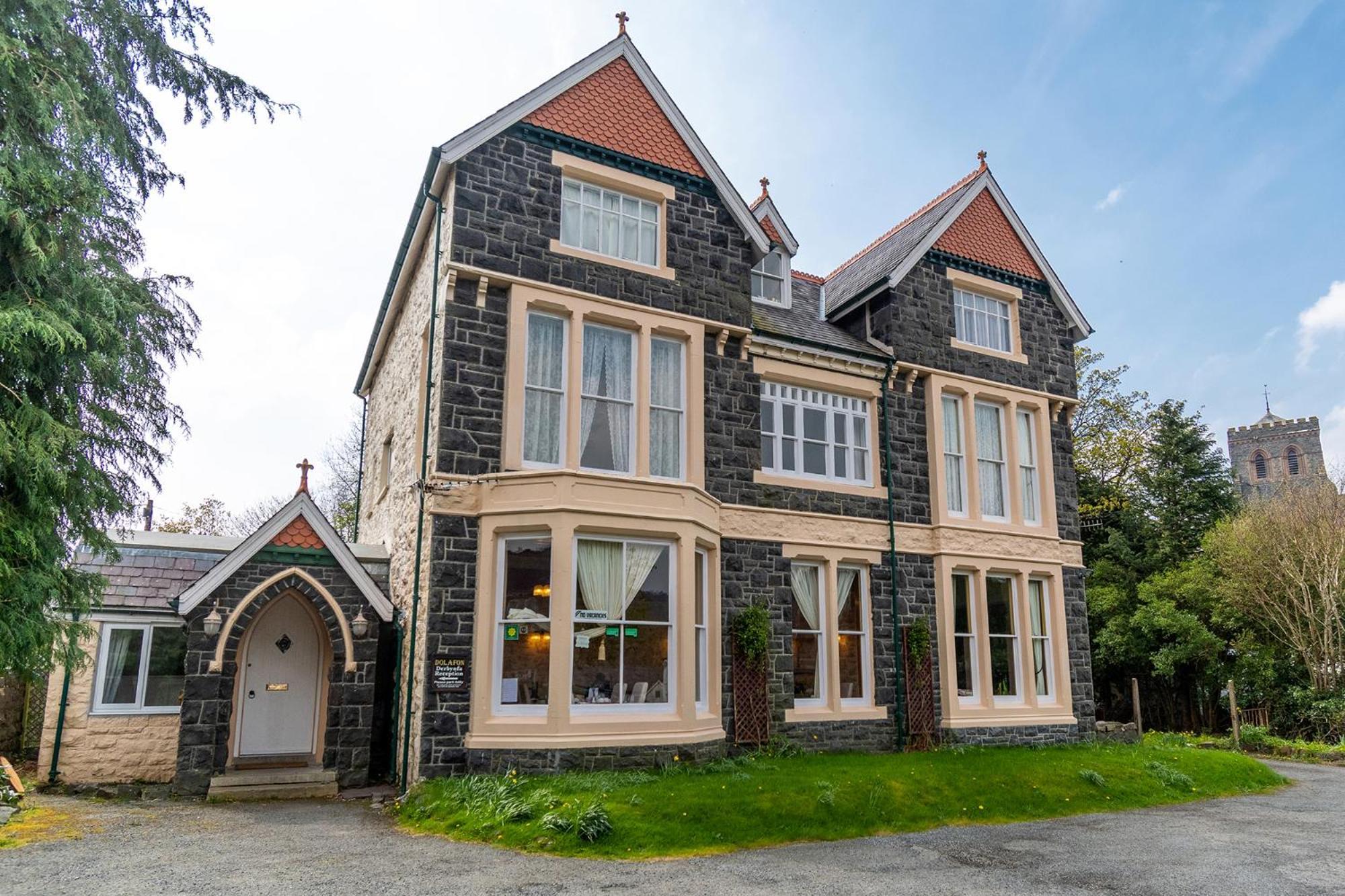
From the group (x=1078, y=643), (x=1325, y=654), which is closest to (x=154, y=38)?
(x=1078, y=643)

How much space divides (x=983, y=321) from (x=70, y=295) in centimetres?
1623

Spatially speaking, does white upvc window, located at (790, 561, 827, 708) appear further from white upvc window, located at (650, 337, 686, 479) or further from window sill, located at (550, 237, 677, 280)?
window sill, located at (550, 237, 677, 280)

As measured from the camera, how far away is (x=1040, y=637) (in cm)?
1828

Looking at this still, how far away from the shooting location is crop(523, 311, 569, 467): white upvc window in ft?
44.9

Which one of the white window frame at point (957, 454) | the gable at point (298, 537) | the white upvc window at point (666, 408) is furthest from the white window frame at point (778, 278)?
the gable at point (298, 537)

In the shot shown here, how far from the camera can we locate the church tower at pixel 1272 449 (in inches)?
2682

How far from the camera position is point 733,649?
14727mm

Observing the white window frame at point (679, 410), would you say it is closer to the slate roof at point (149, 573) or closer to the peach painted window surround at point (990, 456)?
the peach painted window surround at point (990, 456)

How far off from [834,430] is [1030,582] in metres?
5.39

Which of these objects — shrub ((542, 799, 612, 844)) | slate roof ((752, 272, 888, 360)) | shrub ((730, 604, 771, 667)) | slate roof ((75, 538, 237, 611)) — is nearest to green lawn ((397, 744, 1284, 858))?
shrub ((542, 799, 612, 844))

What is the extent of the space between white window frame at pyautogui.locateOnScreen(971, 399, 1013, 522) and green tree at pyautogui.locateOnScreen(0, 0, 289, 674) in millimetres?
14296

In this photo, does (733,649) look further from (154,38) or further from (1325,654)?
(1325,654)

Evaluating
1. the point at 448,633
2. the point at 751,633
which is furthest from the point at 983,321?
the point at 448,633

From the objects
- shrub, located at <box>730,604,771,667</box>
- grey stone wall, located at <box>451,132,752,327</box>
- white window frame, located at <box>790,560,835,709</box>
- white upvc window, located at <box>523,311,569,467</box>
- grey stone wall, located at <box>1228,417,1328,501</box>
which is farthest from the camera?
grey stone wall, located at <box>1228,417,1328,501</box>
